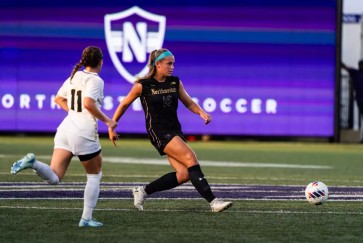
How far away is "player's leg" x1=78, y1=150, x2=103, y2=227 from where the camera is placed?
9.43 m

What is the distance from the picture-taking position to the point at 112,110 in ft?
92.3

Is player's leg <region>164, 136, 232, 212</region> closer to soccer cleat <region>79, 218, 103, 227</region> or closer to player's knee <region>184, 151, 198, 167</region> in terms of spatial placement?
player's knee <region>184, 151, 198, 167</region>

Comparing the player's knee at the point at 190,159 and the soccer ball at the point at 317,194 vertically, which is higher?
the player's knee at the point at 190,159

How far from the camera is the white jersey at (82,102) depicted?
950cm

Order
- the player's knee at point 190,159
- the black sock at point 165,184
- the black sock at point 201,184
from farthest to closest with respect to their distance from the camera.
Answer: the black sock at point 165,184 < the player's knee at point 190,159 < the black sock at point 201,184

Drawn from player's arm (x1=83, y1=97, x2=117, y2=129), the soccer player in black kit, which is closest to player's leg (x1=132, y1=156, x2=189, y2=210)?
the soccer player in black kit

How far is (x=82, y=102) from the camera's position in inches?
376

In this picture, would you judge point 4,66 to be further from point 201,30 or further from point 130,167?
point 130,167

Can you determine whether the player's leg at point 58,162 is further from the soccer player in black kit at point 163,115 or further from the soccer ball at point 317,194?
the soccer ball at point 317,194

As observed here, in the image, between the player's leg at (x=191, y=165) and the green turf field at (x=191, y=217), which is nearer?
the green turf field at (x=191, y=217)

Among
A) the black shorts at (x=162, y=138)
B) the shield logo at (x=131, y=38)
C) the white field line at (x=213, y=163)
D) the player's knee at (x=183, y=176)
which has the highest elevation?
the black shorts at (x=162, y=138)

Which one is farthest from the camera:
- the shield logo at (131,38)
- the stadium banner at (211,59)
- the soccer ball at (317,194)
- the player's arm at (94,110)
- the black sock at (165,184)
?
the stadium banner at (211,59)

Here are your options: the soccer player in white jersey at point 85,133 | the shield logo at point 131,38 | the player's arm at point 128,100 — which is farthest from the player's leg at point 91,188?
the shield logo at point 131,38

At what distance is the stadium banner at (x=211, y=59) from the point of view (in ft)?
93.5
